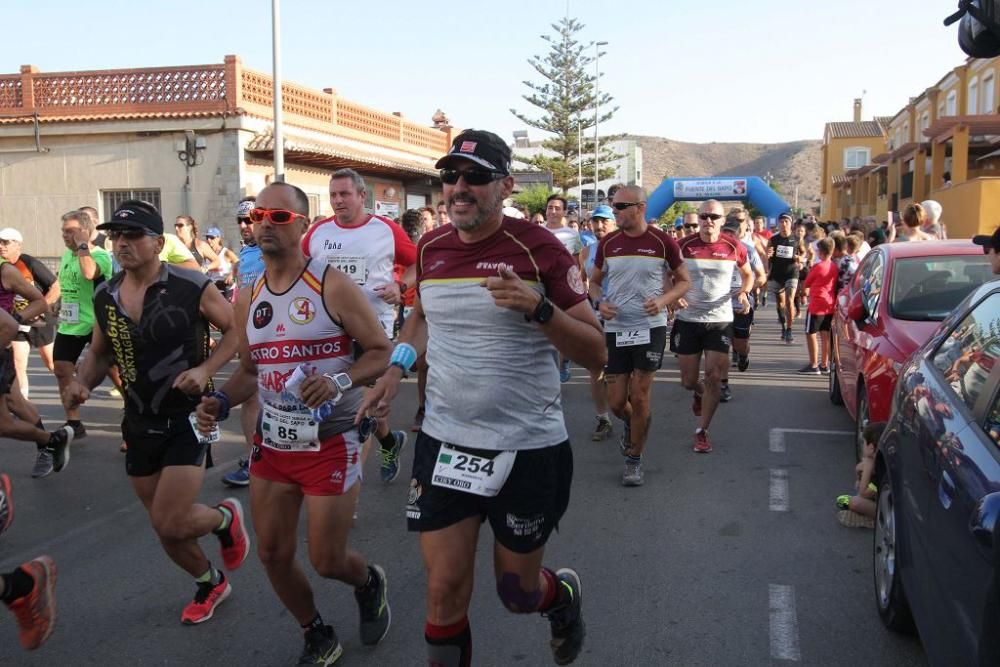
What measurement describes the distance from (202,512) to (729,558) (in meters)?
2.78

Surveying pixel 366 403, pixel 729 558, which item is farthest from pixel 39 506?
pixel 729 558

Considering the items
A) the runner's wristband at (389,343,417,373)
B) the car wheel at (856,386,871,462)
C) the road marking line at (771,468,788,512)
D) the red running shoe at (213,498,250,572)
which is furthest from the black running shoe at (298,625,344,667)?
the car wheel at (856,386,871,462)

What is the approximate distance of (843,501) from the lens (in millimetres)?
5637

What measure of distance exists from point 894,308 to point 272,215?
500 centimetres

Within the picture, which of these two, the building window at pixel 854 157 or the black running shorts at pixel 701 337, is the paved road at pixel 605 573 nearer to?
the black running shorts at pixel 701 337

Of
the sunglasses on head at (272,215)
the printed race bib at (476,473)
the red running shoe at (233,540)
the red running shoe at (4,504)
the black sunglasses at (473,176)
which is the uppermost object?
the black sunglasses at (473,176)

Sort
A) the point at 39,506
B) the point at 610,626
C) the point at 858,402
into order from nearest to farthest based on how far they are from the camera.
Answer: the point at 610,626 → the point at 39,506 → the point at 858,402

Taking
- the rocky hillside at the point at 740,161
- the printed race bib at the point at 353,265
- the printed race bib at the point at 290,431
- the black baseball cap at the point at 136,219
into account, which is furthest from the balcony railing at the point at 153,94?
the rocky hillside at the point at 740,161

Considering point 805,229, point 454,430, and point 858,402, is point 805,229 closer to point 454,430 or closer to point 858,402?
point 858,402

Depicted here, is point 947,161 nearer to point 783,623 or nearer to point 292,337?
point 783,623

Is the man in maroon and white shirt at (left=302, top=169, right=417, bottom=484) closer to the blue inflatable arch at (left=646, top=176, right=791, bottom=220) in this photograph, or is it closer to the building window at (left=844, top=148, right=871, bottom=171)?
the blue inflatable arch at (left=646, top=176, right=791, bottom=220)

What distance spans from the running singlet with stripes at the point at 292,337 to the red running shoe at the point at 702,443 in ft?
14.3

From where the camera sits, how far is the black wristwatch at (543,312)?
2.95 metres

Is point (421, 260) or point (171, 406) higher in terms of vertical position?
point (421, 260)
